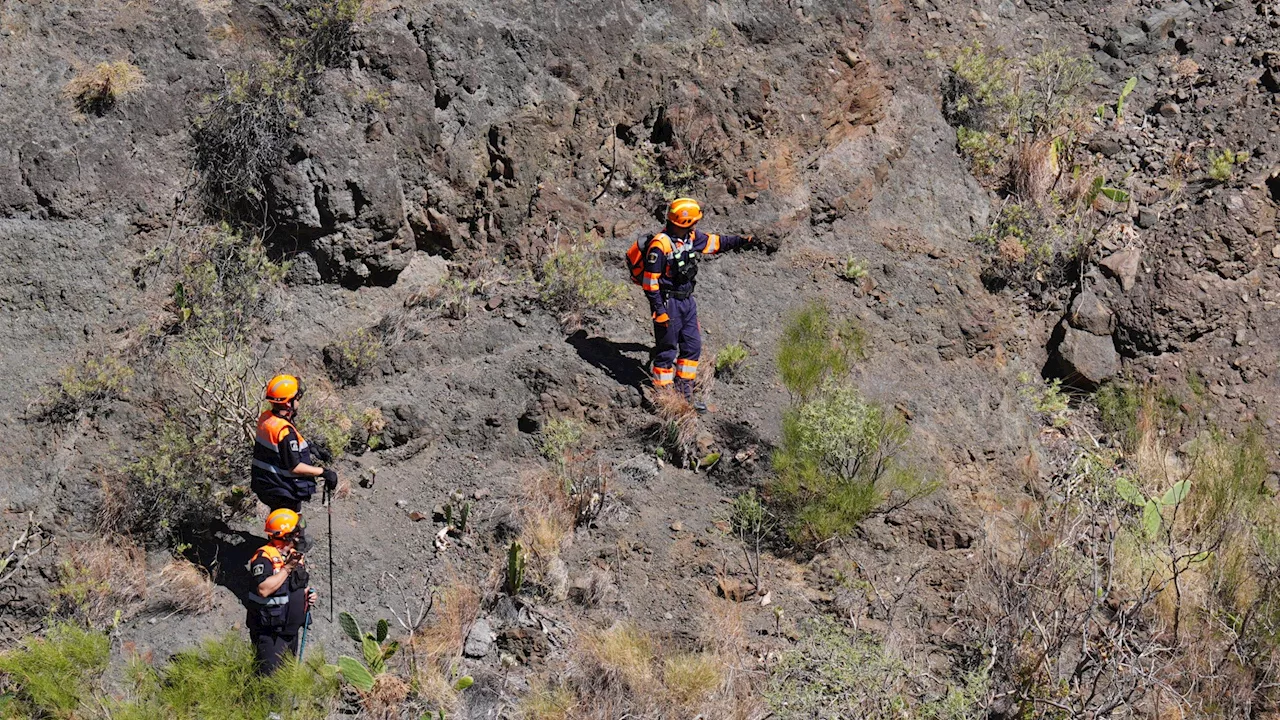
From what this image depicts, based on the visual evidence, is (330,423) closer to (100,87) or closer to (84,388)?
(84,388)

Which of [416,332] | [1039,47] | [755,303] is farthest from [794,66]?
[416,332]

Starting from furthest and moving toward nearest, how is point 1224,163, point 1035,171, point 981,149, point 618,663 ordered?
point 981,149
point 1035,171
point 1224,163
point 618,663

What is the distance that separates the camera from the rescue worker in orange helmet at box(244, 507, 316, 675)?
602 cm

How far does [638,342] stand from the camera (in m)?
8.84

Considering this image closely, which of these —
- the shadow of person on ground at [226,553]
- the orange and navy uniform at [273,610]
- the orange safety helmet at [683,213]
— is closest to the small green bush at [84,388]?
the shadow of person on ground at [226,553]

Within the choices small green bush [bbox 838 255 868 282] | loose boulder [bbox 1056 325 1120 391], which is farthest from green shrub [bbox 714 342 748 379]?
loose boulder [bbox 1056 325 1120 391]

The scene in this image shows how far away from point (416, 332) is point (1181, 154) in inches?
307

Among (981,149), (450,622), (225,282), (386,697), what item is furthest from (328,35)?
(981,149)

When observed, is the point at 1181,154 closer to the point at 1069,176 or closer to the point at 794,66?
the point at 1069,176

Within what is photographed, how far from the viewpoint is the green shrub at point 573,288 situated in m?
8.77

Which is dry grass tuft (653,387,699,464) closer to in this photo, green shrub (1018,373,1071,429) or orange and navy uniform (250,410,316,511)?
orange and navy uniform (250,410,316,511)

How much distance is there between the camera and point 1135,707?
6367 millimetres

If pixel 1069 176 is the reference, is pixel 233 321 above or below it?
below

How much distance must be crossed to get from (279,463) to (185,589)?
1.17 meters
